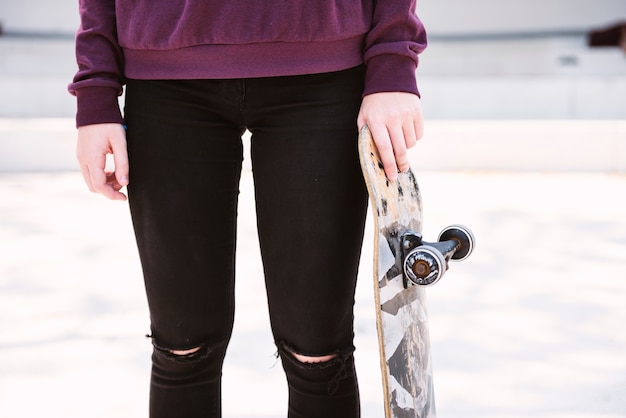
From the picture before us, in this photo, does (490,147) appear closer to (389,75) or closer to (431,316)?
(431,316)

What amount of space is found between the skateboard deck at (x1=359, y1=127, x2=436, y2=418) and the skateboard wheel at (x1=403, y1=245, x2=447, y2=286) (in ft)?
0.13

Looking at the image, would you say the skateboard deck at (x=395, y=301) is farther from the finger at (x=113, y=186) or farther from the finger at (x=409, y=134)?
the finger at (x=113, y=186)

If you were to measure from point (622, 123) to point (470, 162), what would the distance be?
1.14 m

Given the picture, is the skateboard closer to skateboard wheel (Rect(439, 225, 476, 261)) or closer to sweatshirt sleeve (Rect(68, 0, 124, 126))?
skateboard wheel (Rect(439, 225, 476, 261))

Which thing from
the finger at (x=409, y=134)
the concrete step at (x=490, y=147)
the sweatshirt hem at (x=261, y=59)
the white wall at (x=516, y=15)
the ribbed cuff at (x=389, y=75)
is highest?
the sweatshirt hem at (x=261, y=59)

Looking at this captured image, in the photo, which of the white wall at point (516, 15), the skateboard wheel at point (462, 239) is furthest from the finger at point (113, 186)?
the white wall at point (516, 15)

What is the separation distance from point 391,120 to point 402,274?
10.3 inches

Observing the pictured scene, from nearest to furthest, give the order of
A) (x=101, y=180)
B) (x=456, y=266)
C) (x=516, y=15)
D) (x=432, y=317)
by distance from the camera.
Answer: (x=101, y=180) → (x=432, y=317) → (x=456, y=266) → (x=516, y=15)

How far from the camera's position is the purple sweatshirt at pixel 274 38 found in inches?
40.6

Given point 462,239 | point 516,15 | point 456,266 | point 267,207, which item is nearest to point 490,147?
point 456,266

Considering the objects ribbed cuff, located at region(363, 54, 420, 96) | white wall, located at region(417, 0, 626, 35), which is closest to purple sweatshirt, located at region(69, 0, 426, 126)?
ribbed cuff, located at region(363, 54, 420, 96)

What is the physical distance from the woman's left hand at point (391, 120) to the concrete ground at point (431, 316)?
113 cm

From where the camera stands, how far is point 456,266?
329 centimetres

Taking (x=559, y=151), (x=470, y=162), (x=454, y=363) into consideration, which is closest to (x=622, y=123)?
(x=559, y=151)
